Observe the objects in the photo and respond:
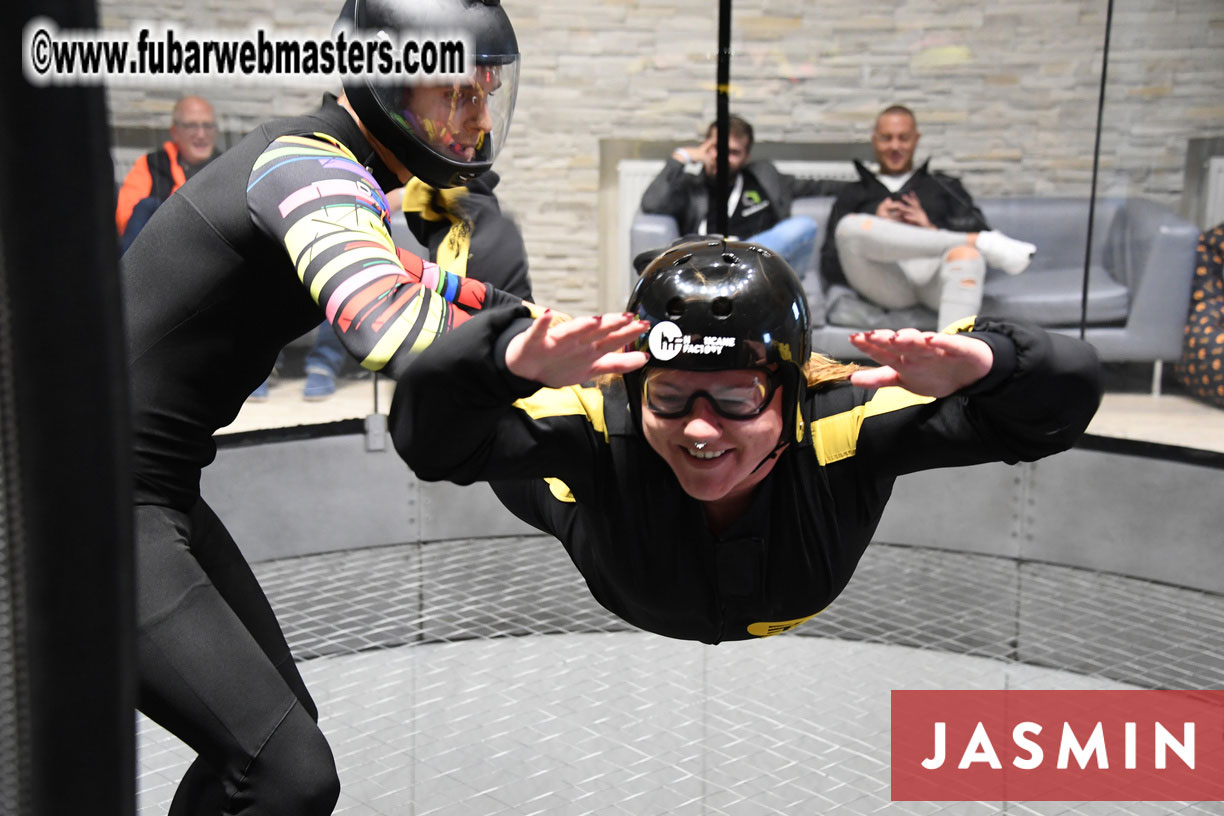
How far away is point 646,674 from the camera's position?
10.9 ft

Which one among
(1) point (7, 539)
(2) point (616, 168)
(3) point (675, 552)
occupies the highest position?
(2) point (616, 168)

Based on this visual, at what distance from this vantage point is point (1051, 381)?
1380 mm

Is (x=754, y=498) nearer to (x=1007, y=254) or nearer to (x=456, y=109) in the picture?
(x=456, y=109)

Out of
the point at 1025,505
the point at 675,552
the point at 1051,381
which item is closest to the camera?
the point at 1051,381

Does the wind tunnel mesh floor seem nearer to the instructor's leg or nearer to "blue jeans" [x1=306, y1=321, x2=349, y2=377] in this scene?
"blue jeans" [x1=306, y1=321, x2=349, y2=377]

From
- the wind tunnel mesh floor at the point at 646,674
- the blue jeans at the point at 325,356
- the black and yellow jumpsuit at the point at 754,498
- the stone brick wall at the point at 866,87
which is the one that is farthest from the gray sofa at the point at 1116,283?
the black and yellow jumpsuit at the point at 754,498

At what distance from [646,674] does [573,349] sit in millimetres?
2263

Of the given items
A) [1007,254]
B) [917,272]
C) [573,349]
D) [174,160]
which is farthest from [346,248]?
[1007,254]

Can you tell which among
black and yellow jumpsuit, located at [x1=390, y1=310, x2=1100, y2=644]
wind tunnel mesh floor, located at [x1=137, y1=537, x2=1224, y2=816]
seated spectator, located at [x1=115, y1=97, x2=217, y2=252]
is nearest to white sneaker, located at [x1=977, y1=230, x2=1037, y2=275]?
wind tunnel mesh floor, located at [x1=137, y1=537, x2=1224, y2=816]

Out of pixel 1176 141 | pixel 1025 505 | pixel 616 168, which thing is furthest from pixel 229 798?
pixel 1176 141

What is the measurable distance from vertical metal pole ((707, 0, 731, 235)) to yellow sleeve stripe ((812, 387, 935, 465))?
2.86 meters

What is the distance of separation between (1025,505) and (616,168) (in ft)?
6.63

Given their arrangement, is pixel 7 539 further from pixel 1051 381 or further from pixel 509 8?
pixel 509 8

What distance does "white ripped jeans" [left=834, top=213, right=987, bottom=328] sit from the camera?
15.1 ft
